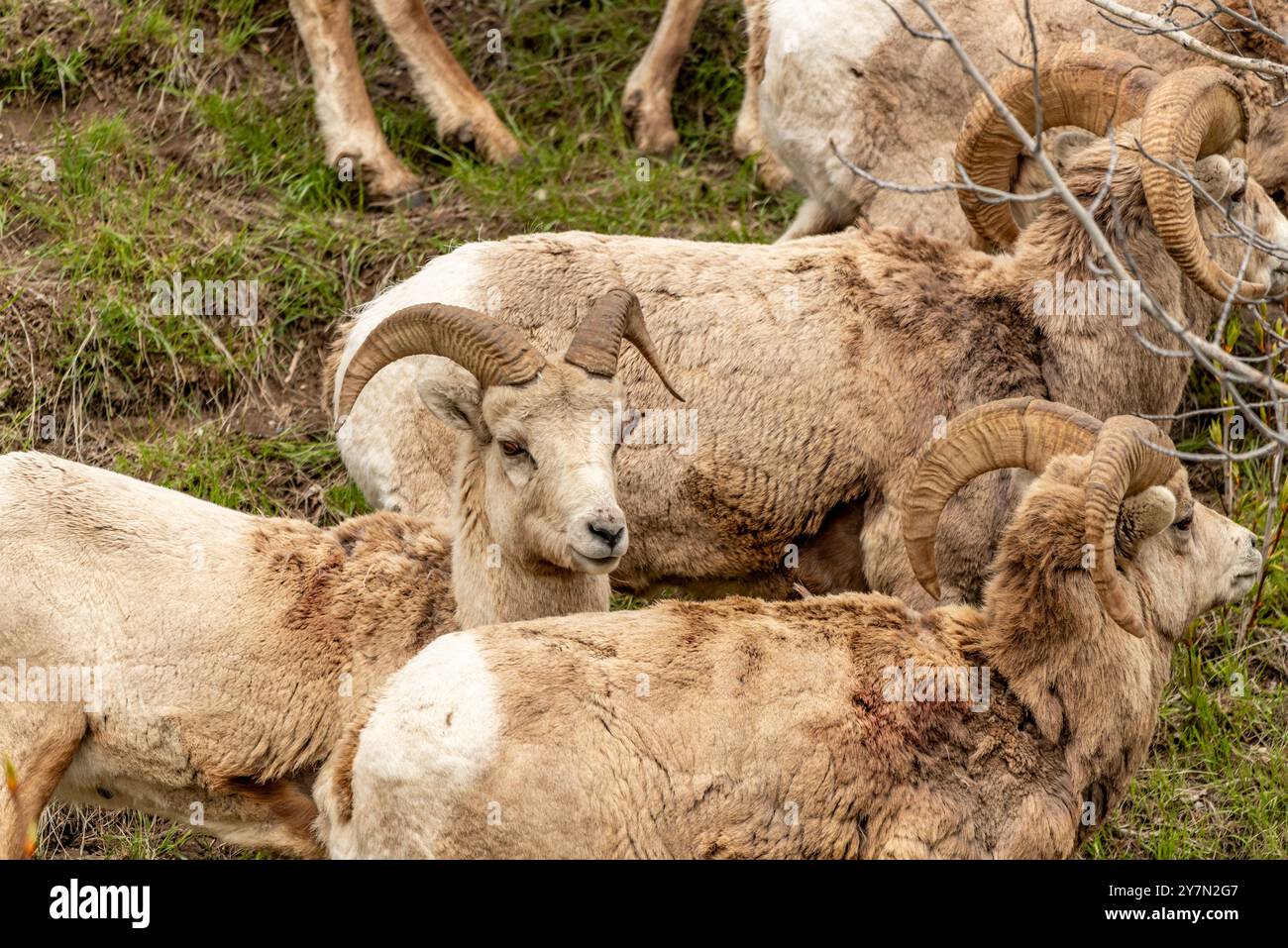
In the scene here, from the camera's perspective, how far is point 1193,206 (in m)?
6.84

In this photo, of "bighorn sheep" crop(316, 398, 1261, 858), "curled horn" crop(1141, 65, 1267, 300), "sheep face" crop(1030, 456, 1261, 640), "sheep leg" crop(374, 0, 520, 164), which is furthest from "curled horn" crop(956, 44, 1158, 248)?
"sheep leg" crop(374, 0, 520, 164)

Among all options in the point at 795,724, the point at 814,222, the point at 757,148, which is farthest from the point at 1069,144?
the point at 795,724

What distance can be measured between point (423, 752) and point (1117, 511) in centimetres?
211

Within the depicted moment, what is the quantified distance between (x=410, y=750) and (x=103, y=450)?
3.56 m

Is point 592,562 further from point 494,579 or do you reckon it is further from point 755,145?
point 755,145

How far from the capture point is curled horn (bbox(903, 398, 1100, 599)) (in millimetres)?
5809

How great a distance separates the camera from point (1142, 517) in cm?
562

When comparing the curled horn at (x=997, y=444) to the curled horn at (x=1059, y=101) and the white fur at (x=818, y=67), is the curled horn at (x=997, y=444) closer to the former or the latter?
the curled horn at (x=1059, y=101)

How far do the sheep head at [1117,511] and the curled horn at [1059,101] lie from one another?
5.30ft

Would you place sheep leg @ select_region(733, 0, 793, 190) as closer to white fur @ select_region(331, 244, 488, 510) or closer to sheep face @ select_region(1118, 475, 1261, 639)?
white fur @ select_region(331, 244, 488, 510)

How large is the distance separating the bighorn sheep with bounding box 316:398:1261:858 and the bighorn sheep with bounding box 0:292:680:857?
1.42ft

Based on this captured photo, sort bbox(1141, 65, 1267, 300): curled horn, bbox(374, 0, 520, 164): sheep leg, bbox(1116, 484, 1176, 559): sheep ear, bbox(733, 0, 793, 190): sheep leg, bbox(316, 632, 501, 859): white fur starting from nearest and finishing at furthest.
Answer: bbox(316, 632, 501, 859): white fur < bbox(1116, 484, 1176, 559): sheep ear < bbox(1141, 65, 1267, 300): curled horn < bbox(374, 0, 520, 164): sheep leg < bbox(733, 0, 793, 190): sheep leg

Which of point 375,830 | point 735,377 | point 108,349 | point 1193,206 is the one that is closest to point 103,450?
point 108,349

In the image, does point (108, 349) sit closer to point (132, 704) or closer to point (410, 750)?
point (132, 704)
